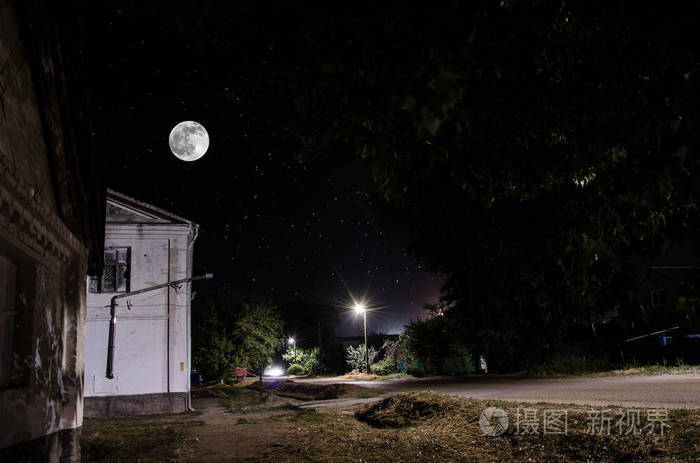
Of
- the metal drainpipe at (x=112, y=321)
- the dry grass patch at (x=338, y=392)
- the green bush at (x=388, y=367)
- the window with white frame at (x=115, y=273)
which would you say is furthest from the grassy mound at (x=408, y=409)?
the green bush at (x=388, y=367)

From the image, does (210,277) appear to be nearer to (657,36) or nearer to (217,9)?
(217,9)

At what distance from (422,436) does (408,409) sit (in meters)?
2.08

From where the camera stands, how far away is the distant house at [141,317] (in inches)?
685

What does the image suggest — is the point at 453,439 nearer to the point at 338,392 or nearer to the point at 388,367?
the point at 338,392

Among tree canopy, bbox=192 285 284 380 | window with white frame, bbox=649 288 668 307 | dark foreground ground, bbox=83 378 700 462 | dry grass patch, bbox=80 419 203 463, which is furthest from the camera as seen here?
window with white frame, bbox=649 288 668 307

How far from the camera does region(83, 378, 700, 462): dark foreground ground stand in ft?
20.0

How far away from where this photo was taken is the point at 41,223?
504 centimetres

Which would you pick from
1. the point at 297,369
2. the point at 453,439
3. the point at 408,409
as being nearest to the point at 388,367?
the point at 297,369

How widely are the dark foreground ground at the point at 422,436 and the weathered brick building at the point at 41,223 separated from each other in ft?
12.0

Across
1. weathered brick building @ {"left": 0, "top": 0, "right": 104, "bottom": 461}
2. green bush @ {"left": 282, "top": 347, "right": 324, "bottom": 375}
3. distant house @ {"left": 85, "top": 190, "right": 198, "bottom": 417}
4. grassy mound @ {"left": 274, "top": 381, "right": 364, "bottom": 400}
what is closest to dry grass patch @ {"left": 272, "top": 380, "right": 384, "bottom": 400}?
grassy mound @ {"left": 274, "top": 381, "right": 364, "bottom": 400}

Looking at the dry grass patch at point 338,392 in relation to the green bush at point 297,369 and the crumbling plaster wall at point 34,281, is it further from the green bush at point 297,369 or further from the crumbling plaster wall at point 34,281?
the green bush at point 297,369

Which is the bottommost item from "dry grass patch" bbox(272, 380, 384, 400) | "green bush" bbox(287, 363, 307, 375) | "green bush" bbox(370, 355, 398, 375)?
"green bush" bbox(287, 363, 307, 375)

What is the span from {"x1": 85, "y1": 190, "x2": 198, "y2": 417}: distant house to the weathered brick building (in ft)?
41.5

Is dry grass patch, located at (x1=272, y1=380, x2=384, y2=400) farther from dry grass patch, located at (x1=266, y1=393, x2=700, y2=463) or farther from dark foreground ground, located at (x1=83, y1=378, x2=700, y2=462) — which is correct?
dry grass patch, located at (x1=266, y1=393, x2=700, y2=463)
